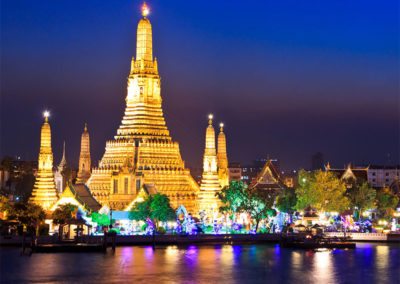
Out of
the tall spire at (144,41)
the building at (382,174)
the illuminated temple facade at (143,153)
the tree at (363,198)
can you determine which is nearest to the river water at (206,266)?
the illuminated temple facade at (143,153)

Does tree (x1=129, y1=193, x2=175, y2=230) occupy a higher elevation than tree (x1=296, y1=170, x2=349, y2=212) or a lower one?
lower

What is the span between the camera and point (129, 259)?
52.4m

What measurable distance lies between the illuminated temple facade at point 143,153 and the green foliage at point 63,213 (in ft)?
14.9

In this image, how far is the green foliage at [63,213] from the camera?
200ft

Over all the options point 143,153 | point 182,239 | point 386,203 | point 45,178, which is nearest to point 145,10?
point 143,153

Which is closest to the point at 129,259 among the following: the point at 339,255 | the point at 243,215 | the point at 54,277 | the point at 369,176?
the point at 54,277

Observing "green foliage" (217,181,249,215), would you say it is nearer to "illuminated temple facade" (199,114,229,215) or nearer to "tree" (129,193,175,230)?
"illuminated temple facade" (199,114,229,215)

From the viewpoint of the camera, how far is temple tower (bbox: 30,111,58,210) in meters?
67.8

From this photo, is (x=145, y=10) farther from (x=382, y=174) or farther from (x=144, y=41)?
(x=382, y=174)

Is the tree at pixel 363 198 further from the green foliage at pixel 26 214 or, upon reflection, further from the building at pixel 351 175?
the green foliage at pixel 26 214

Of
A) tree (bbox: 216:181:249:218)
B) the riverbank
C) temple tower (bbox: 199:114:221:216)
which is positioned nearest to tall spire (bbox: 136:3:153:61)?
temple tower (bbox: 199:114:221:216)

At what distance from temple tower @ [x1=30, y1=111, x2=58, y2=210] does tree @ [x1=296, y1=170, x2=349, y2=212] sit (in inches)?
691

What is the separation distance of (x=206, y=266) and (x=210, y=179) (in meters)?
22.2

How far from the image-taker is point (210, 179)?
71562mm
